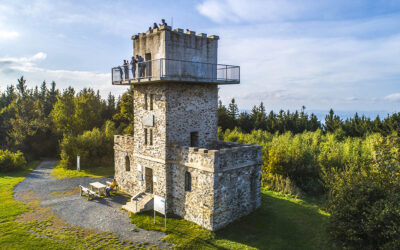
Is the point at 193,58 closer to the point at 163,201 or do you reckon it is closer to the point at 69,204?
the point at 163,201

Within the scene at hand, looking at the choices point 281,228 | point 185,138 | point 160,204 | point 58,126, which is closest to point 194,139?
point 185,138

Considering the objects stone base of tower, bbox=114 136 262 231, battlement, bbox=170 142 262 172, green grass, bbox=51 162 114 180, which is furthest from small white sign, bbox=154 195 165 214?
green grass, bbox=51 162 114 180

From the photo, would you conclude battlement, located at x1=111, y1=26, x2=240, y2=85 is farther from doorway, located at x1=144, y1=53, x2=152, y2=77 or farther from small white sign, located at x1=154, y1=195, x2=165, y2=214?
small white sign, located at x1=154, y1=195, x2=165, y2=214

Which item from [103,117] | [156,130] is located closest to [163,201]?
[156,130]

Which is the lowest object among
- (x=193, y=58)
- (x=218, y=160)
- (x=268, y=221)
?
(x=268, y=221)

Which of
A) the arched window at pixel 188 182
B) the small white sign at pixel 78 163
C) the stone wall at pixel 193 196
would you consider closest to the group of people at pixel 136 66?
the stone wall at pixel 193 196

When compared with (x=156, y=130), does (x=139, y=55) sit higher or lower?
higher
